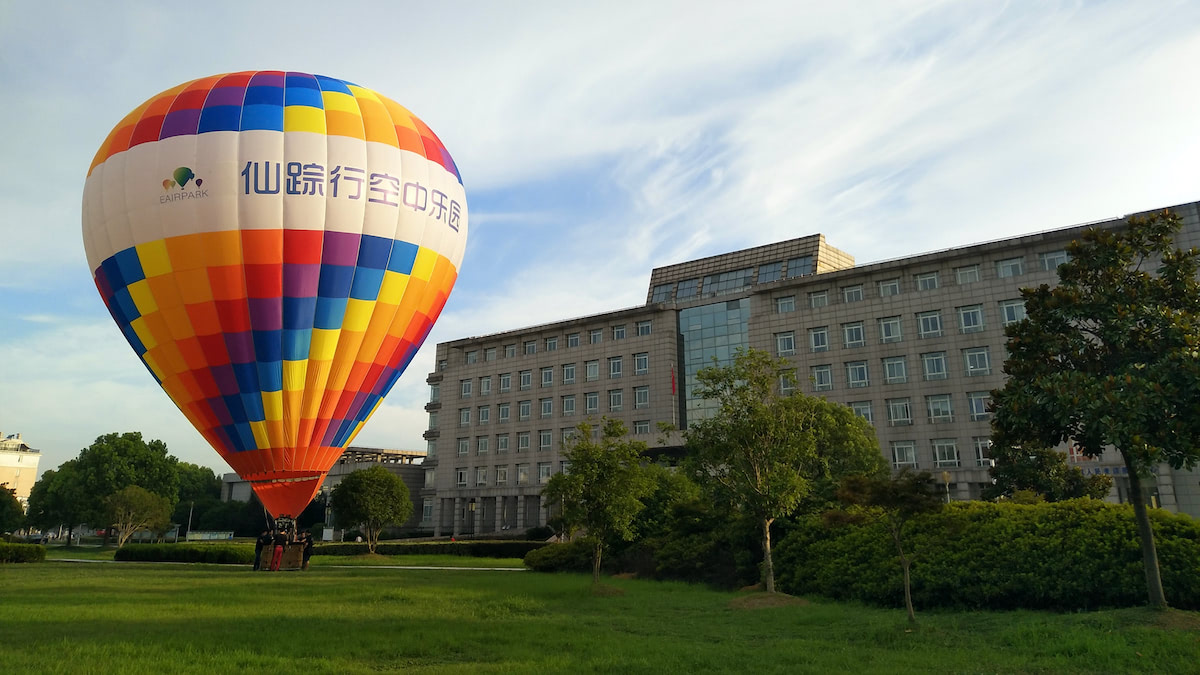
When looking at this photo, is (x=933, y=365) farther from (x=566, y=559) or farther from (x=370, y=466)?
(x=370, y=466)

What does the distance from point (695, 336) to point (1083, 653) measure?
57.2 meters

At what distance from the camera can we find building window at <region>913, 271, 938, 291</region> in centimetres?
5675

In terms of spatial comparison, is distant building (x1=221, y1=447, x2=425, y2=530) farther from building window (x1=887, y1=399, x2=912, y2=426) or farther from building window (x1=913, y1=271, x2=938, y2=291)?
building window (x1=913, y1=271, x2=938, y2=291)

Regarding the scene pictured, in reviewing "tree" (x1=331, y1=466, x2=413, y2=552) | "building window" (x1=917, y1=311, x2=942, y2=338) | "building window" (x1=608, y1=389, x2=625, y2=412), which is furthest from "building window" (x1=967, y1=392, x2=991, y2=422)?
"tree" (x1=331, y1=466, x2=413, y2=552)

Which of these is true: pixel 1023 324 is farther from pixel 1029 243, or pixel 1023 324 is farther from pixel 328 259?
pixel 1029 243

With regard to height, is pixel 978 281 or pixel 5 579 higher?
pixel 978 281

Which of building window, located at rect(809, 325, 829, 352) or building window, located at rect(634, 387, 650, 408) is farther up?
building window, located at rect(809, 325, 829, 352)

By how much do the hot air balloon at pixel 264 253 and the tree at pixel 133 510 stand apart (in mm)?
47147

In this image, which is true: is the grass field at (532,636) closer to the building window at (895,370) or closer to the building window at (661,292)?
the building window at (895,370)

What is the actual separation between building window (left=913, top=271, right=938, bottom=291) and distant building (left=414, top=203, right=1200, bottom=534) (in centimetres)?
11

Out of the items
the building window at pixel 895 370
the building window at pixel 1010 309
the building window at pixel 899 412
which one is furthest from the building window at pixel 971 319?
the building window at pixel 899 412

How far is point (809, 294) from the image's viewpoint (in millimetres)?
61562

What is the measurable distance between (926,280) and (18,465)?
496ft

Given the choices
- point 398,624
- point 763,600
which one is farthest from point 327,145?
point 763,600
